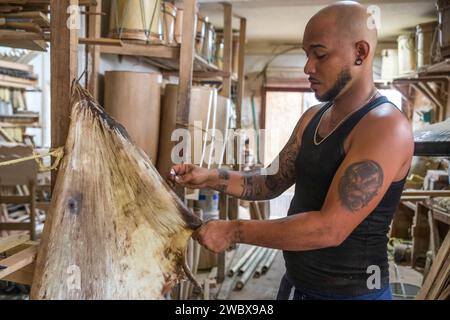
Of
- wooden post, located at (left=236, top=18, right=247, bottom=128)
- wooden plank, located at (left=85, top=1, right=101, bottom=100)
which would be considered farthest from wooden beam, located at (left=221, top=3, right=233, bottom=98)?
wooden plank, located at (left=85, top=1, right=101, bottom=100)

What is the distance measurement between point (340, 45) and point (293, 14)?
4.46 metres

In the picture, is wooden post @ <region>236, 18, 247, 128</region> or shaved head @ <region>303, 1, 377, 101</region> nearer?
shaved head @ <region>303, 1, 377, 101</region>

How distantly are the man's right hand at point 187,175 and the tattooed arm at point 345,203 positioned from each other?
41cm

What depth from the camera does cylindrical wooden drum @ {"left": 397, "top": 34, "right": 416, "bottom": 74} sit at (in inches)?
222

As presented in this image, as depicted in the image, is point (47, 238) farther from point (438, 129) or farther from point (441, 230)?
point (441, 230)

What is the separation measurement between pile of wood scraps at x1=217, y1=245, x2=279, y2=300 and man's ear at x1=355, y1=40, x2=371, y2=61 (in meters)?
3.06

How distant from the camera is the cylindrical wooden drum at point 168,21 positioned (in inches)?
119

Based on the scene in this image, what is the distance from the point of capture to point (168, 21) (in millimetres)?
3057

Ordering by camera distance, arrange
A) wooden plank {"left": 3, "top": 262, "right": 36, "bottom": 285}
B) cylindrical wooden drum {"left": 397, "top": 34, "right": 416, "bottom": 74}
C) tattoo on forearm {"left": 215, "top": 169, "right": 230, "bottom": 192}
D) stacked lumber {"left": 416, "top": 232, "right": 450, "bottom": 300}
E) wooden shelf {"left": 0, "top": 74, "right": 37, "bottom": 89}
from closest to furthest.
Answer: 1. wooden plank {"left": 3, "top": 262, "right": 36, "bottom": 285}
2. tattoo on forearm {"left": 215, "top": 169, "right": 230, "bottom": 192}
3. stacked lumber {"left": 416, "top": 232, "right": 450, "bottom": 300}
4. cylindrical wooden drum {"left": 397, "top": 34, "right": 416, "bottom": 74}
5. wooden shelf {"left": 0, "top": 74, "right": 37, "bottom": 89}

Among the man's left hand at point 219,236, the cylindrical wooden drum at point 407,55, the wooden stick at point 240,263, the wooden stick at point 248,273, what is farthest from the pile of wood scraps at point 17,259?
the cylindrical wooden drum at point 407,55

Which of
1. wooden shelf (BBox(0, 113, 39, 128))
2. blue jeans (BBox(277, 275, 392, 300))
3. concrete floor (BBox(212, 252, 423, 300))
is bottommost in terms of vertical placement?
concrete floor (BBox(212, 252, 423, 300))

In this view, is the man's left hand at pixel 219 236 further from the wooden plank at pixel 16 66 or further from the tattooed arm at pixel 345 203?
the wooden plank at pixel 16 66

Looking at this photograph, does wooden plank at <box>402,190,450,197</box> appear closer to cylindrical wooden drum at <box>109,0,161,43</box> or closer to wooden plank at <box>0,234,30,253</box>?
cylindrical wooden drum at <box>109,0,161,43</box>

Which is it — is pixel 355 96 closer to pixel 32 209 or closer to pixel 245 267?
pixel 32 209
